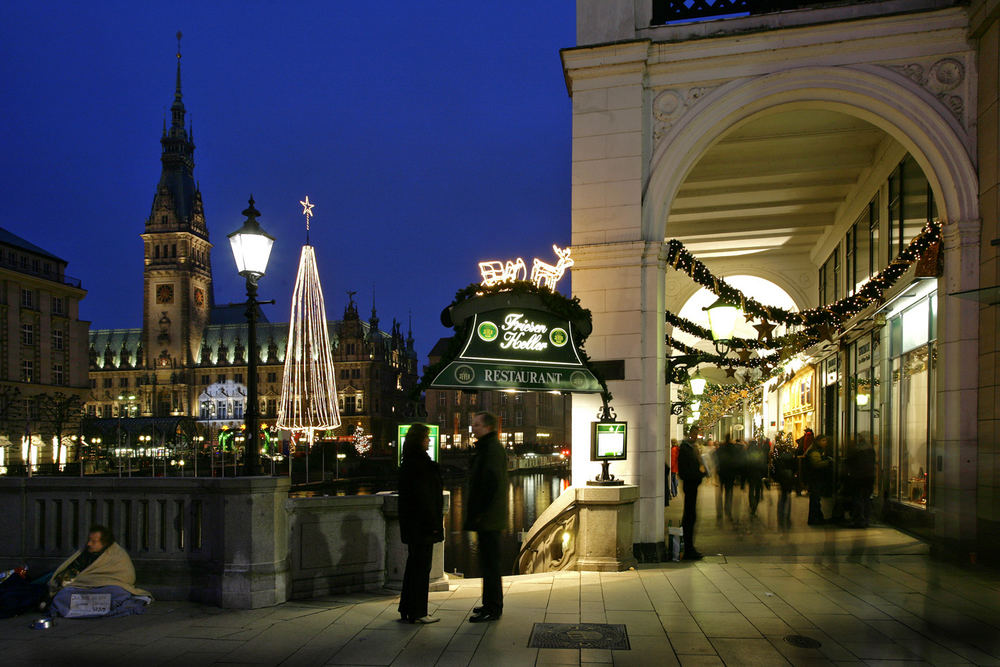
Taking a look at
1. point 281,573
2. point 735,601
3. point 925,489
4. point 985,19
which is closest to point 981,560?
point 925,489

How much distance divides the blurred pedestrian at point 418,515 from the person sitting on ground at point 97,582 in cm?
276

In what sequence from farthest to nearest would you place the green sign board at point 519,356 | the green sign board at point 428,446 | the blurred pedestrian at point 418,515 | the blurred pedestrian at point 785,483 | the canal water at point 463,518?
the canal water at point 463,518, the blurred pedestrian at point 785,483, the green sign board at point 519,356, the green sign board at point 428,446, the blurred pedestrian at point 418,515

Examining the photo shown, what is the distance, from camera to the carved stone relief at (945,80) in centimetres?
1062

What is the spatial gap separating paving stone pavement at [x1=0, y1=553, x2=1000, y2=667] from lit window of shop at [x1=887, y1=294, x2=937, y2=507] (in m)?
3.75

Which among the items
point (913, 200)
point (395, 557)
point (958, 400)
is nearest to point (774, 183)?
point (913, 200)

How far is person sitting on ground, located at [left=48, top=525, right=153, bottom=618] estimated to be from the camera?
7199 mm

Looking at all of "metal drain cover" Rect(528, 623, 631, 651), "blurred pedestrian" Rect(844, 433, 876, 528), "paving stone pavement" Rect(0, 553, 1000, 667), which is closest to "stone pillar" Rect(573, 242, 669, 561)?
"paving stone pavement" Rect(0, 553, 1000, 667)

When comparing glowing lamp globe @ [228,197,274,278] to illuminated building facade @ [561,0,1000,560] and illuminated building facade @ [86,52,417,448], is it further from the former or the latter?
illuminated building facade @ [86,52,417,448]

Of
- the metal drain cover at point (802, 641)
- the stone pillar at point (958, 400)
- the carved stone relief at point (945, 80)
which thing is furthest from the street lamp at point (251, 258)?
the carved stone relief at point (945, 80)

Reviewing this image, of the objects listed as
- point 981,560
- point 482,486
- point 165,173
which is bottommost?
point 981,560

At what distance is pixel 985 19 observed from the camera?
33.0 ft

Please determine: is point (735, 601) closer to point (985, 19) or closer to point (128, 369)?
point (985, 19)

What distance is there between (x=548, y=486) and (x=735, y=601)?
5476cm

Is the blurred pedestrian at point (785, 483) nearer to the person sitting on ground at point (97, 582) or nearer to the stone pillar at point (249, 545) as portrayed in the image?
the stone pillar at point (249, 545)
